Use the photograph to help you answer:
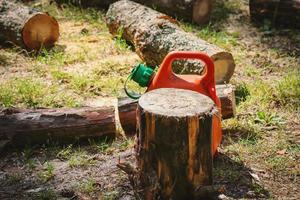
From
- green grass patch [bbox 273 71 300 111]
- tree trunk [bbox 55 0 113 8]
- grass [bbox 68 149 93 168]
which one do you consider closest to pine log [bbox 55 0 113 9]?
tree trunk [bbox 55 0 113 8]

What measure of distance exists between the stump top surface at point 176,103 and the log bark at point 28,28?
3.07 meters

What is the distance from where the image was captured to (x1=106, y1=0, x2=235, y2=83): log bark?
4648mm

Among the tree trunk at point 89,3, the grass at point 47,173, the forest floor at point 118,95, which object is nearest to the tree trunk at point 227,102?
the forest floor at point 118,95

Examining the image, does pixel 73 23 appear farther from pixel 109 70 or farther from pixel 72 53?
pixel 109 70

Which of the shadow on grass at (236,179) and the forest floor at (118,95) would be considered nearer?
the shadow on grass at (236,179)

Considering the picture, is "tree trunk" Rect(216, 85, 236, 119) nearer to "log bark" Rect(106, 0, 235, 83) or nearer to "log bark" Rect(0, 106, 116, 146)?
"log bark" Rect(106, 0, 235, 83)

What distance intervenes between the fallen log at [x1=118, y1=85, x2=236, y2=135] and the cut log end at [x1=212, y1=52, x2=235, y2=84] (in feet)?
1.79

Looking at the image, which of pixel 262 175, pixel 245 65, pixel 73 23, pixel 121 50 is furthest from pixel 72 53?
pixel 262 175

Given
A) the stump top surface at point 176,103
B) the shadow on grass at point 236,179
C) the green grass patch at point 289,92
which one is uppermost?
the stump top surface at point 176,103

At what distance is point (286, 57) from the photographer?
5.70m

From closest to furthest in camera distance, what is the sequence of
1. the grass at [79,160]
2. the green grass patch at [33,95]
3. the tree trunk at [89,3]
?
the grass at [79,160] → the green grass patch at [33,95] → the tree trunk at [89,3]

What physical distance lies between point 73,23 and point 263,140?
3.91 meters

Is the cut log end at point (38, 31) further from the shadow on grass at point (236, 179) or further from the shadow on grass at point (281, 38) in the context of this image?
the shadow on grass at point (236, 179)

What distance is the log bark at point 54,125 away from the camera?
12.0 feet
